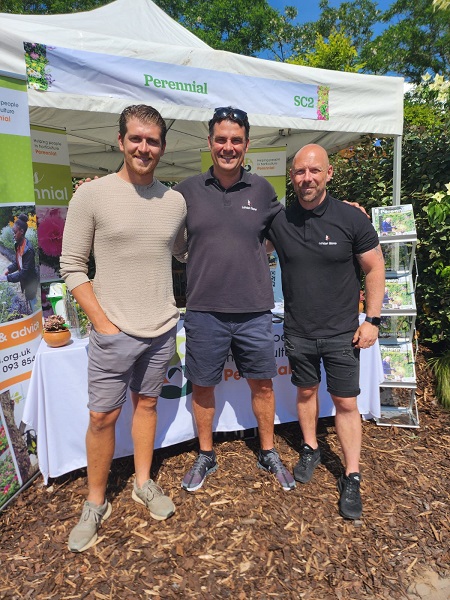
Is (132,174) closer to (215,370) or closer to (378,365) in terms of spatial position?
(215,370)

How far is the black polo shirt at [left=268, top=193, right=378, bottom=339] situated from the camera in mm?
2207

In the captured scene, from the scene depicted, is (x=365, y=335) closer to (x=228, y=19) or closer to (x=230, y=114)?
(x=230, y=114)

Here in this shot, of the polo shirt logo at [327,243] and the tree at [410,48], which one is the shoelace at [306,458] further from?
the tree at [410,48]

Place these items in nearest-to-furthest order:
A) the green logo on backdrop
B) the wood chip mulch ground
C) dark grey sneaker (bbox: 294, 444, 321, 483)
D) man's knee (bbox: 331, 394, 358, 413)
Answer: the wood chip mulch ground < man's knee (bbox: 331, 394, 358, 413) < dark grey sneaker (bbox: 294, 444, 321, 483) < the green logo on backdrop

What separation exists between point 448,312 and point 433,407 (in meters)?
0.94

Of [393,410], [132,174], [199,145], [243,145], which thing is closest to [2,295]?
[132,174]

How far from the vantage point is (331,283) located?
2246 millimetres

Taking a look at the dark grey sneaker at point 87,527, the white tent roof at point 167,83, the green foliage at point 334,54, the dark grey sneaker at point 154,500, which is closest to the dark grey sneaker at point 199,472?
the dark grey sneaker at point 154,500

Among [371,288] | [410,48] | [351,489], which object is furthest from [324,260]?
[410,48]

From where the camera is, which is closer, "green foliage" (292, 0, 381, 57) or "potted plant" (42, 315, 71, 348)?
"potted plant" (42, 315, 71, 348)

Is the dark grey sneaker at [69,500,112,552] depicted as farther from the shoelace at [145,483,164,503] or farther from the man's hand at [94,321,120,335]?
the man's hand at [94,321,120,335]

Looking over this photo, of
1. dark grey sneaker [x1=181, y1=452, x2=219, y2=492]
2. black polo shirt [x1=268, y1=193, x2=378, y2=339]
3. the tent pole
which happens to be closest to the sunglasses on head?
black polo shirt [x1=268, y1=193, x2=378, y2=339]

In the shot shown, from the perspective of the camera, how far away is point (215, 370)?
237cm

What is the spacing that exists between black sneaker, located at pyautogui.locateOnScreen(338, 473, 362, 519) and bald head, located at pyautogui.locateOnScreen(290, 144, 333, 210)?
5.36 feet
